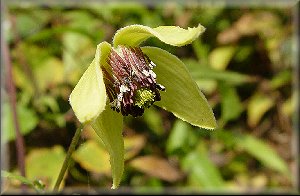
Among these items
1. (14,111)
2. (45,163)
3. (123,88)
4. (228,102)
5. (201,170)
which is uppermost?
(123,88)

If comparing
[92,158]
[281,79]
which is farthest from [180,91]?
[281,79]

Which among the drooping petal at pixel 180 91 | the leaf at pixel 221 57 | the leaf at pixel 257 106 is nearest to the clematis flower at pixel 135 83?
the drooping petal at pixel 180 91

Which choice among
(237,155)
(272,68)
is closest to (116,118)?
(237,155)

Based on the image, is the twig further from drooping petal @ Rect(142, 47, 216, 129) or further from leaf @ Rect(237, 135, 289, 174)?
leaf @ Rect(237, 135, 289, 174)

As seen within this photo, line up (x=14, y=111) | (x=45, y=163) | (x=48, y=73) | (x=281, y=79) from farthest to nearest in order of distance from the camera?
(x=281, y=79) < (x=48, y=73) < (x=45, y=163) < (x=14, y=111)

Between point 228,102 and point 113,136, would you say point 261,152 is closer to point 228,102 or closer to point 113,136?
point 228,102

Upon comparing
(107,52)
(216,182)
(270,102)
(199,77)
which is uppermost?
(107,52)

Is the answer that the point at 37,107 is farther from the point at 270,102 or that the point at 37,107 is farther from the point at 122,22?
the point at 270,102

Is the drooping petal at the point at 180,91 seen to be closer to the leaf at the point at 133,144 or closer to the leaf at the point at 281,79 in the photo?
the leaf at the point at 133,144
